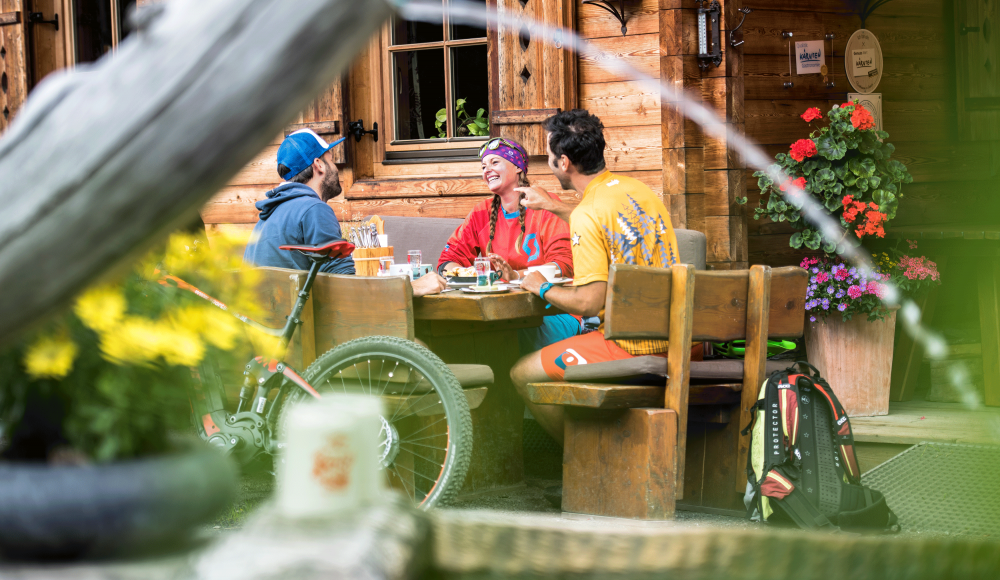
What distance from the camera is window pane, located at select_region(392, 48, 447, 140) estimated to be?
532 centimetres

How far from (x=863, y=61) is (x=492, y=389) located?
10.4ft

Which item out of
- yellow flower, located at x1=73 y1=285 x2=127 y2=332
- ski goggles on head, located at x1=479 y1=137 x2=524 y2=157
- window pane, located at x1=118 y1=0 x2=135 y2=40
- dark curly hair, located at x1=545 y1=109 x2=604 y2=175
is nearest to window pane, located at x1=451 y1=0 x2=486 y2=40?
ski goggles on head, located at x1=479 y1=137 x2=524 y2=157

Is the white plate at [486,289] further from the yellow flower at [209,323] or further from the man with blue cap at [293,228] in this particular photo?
the yellow flower at [209,323]

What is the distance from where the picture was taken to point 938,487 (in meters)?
3.18

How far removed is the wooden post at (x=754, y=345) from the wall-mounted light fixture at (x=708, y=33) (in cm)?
192

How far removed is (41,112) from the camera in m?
0.74

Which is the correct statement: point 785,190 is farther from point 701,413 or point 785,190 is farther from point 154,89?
point 154,89

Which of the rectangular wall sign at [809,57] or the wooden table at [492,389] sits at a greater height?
the rectangular wall sign at [809,57]

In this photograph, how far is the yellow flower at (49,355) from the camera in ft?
2.68

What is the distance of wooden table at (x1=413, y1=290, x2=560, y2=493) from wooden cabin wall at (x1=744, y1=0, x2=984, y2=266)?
79.7 inches

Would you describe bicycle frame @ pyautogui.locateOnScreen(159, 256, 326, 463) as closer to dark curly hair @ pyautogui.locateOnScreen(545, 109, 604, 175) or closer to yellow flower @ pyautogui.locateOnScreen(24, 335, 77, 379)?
dark curly hair @ pyautogui.locateOnScreen(545, 109, 604, 175)

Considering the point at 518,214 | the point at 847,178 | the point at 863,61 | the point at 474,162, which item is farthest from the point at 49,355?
the point at 863,61

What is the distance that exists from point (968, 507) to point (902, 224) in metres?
2.31

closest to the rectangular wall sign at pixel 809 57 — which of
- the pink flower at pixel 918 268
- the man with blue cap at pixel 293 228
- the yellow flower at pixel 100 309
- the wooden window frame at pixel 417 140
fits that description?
the pink flower at pixel 918 268
